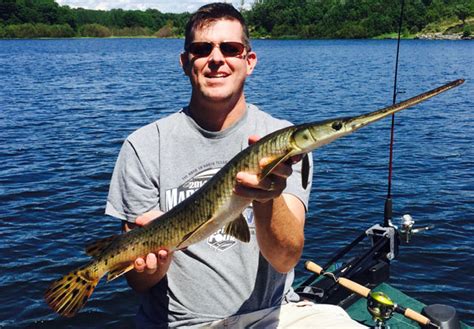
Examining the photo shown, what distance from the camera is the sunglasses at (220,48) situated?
3.71m

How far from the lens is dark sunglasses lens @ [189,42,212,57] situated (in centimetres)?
372

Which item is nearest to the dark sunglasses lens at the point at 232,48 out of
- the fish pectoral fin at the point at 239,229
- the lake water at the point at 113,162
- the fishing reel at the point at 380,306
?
the fish pectoral fin at the point at 239,229

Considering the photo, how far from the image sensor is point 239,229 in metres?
3.28

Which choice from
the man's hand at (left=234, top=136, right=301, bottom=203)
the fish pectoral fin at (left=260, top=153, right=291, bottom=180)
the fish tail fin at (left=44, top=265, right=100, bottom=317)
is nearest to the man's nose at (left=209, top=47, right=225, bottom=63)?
the man's hand at (left=234, top=136, right=301, bottom=203)

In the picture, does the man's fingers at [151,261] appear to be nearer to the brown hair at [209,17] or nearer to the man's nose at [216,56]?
the man's nose at [216,56]

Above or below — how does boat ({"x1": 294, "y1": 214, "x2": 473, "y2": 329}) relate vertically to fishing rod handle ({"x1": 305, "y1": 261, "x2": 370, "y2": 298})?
below

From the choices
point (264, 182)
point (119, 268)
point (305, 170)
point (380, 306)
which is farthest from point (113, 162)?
point (264, 182)

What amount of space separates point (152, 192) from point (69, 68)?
4373 cm

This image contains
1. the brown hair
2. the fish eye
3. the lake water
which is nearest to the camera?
the fish eye

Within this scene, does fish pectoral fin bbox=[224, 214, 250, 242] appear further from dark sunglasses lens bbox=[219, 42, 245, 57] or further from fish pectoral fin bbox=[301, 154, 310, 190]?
dark sunglasses lens bbox=[219, 42, 245, 57]

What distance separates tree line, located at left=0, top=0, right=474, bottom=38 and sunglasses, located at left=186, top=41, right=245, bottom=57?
→ 303ft

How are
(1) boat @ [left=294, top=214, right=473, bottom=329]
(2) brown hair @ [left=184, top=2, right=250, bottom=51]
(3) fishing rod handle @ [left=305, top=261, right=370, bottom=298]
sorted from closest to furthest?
1. (2) brown hair @ [left=184, top=2, right=250, bottom=51]
2. (1) boat @ [left=294, top=214, right=473, bottom=329]
3. (3) fishing rod handle @ [left=305, top=261, right=370, bottom=298]

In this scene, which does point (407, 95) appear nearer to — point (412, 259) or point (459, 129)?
point (459, 129)

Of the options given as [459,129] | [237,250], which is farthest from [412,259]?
[459,129]
